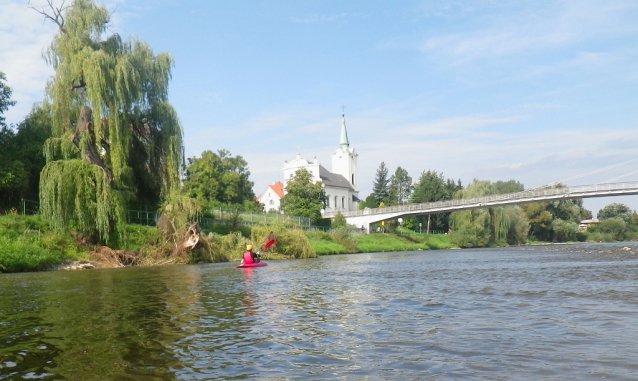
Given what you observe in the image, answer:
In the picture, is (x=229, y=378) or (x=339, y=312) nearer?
(x=229, y=378)

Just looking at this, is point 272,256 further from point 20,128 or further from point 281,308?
point 281,308

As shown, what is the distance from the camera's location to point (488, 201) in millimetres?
69562

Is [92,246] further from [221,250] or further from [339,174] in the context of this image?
[339,174]

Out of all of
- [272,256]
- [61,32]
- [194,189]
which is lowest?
[272,256]

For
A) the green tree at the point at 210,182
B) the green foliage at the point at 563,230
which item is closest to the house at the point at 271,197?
the green tree at the point at 210,182

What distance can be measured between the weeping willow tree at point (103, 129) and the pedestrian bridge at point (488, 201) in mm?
43853

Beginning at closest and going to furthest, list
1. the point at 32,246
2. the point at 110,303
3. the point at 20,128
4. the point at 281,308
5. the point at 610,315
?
the point at 610,315, the point at 281,308, the point at 110,303, the point at 32,246, the point at 20,128

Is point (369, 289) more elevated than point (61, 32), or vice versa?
point (61, 32)

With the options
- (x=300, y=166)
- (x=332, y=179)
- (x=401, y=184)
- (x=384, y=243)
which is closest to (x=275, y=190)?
(x=300, y=166)

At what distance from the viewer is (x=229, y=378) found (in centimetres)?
653

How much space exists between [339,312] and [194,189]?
51.1m

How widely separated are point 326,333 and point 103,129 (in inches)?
1147

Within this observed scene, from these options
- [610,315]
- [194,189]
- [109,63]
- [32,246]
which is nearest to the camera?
[610,315]

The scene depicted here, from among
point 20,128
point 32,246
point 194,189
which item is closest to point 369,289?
point 32,246
